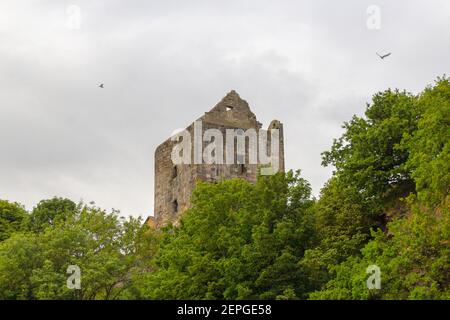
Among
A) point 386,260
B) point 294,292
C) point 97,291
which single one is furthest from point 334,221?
point 97,291

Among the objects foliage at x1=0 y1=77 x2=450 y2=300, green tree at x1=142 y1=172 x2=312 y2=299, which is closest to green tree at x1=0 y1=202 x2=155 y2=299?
foliage at x1=0 y1=77 x2=450 y2=300

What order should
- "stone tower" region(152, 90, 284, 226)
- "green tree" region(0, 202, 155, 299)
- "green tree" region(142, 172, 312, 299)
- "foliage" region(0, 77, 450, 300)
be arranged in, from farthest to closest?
"stone tower" region(152, 90, 284, 226)
"green tree" region(0, 202, 155, 299)
"green tree" region(142, 172, 312, 299)
"foliage" region(0, 77, 450, 300)

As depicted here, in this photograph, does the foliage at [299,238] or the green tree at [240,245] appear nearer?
the foliage at [299,238]

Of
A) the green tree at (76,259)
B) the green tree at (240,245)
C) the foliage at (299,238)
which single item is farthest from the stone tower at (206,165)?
the green tree at (240,245)

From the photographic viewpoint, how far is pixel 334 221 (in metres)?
36.0

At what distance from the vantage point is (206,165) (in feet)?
152

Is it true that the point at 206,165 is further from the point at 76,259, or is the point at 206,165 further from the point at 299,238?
the point at 299,238

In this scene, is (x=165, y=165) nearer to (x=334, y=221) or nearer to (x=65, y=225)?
(x=65, y=225)

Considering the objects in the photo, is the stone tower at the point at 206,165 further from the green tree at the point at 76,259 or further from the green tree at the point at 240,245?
the green tree at the point at 240,245

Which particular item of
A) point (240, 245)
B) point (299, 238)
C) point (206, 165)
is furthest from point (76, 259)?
point (206, 165)

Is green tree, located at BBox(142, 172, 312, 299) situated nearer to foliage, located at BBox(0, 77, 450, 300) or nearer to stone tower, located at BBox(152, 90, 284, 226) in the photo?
foliage, located at BBox(0, 77, 450, 300)

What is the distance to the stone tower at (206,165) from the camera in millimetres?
46562

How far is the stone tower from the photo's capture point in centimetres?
4656

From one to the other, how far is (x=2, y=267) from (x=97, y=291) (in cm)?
430
